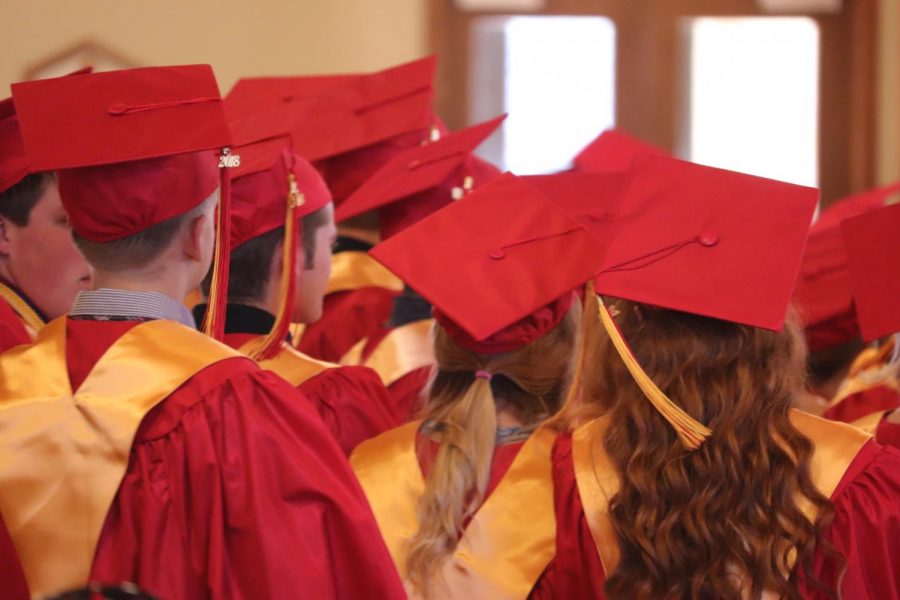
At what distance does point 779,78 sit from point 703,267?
500 cm

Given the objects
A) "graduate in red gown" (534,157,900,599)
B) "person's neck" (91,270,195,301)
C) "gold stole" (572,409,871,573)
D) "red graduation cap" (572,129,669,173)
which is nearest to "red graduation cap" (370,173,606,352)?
"graduate in red gown" (534,157,900,599)

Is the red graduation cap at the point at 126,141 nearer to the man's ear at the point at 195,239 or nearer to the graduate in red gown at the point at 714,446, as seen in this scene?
the man's ear at the point at 195,239

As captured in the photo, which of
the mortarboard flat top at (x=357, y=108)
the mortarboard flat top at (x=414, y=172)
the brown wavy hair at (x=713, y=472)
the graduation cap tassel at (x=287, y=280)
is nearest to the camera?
the brown wavy hair at (x=713, y=472)

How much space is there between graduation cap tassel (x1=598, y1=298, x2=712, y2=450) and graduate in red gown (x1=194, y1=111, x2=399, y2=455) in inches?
32.7

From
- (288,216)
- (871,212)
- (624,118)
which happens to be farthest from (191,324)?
(624,118)

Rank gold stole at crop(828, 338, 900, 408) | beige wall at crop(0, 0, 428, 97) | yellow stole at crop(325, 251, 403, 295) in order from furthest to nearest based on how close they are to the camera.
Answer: beige wall at crop(0, 0, 428, 97) → yellow stole at crop(325, 251, 403, 295) → gold stole at crop(828, 338, 900, 408)

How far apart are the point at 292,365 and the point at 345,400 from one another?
0.47 feet

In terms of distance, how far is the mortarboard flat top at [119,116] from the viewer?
183cm

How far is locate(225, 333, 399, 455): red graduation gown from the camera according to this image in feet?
8.38

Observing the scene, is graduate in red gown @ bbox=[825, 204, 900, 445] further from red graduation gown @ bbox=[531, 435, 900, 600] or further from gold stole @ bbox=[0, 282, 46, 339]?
gold stole @ bbox=[0, 282, 46, 339]

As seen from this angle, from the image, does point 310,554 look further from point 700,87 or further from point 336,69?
point 700,87

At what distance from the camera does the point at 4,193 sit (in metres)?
2.52

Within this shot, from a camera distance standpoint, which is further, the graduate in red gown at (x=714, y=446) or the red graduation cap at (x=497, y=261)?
the red graduation cap at (x=497, y=261)

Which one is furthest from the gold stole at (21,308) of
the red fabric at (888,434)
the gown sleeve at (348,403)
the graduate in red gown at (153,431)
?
the red fabric at (888,434)
